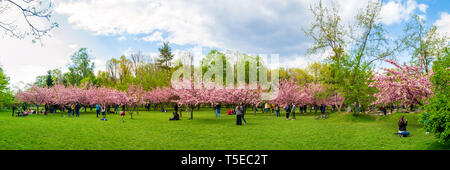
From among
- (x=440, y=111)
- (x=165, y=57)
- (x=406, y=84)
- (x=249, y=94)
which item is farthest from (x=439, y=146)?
(x=165, y=57)

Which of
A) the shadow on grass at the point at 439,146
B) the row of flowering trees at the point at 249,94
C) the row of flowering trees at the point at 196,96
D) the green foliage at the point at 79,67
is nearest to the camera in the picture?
the shadow on grass at the point at 439,146

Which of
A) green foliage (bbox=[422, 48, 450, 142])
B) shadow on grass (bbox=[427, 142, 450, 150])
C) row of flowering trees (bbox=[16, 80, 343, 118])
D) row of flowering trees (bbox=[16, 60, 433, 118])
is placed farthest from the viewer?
row of flowering trees (bbox=[16, 80, 343, 118])

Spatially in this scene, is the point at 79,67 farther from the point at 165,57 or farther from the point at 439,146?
the point at 439,146

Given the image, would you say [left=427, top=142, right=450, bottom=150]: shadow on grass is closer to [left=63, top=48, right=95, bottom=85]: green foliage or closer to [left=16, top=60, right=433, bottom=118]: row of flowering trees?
[left=16, top=60, right=433, bottom=118]: row of flowering trees

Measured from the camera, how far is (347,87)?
83.8ft

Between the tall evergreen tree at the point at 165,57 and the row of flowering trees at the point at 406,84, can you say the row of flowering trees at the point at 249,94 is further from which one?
the tall evergreen tree at the point at 165,57

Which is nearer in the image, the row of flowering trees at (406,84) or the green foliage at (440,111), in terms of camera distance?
the green foliage at (440,111)

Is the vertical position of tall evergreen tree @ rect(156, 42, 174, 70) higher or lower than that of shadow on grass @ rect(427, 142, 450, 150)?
higher

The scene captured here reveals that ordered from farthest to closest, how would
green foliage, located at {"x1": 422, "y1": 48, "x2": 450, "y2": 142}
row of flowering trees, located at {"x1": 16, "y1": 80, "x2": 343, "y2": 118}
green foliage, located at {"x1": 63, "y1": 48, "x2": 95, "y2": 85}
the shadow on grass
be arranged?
green foliage, located at {"x1": 63, "y1": 48, "x2": 95, "y2": 85}
row of flowering trees, located at {"x1": 16, "y1": 80, "x2": 343, "y2": 118}
the shadow on grass
green foliage, located at {"x1": 422, "y1": 48, "x2": 450, "y2": 142}

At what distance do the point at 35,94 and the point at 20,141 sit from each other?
120ft

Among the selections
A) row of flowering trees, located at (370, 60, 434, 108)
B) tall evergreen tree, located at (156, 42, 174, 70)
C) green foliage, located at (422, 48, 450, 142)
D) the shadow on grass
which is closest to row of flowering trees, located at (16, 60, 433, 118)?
row of flowering trees, located at (370, 60, 434, 108)

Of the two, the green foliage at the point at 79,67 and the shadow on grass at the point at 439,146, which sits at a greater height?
the green foliage at the point at 79,67

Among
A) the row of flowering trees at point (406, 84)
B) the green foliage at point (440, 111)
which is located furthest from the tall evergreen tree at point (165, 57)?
the green foliage at point (440, 111)
